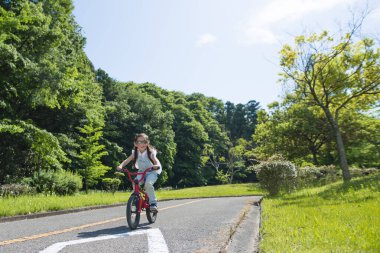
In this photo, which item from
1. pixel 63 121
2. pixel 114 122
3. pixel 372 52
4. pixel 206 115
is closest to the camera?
pixel 372 52

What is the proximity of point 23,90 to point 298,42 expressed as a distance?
17266 millimetres

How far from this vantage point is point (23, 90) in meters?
19.5

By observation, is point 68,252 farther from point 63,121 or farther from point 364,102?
point 63,121

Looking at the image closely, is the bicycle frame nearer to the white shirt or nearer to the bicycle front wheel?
the bicycle front wheel

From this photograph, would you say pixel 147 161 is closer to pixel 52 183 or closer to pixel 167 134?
pixel 52 183

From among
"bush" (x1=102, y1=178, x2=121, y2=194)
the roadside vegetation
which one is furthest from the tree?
"bush" (x1=102, y1=178, x2=121, y2=194)

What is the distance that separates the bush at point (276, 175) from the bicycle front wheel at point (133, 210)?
12.2 m

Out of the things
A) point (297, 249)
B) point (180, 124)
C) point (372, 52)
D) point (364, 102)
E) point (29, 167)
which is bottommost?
point (297, 249)

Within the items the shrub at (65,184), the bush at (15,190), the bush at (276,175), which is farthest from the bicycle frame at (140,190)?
the shrub at (65,184)

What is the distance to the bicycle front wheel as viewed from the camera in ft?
19.2

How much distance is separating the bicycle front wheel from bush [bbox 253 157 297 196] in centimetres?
1216

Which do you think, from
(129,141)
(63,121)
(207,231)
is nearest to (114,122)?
(129,141)

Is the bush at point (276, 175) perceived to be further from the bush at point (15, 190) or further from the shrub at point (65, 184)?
the bush at point (15, 190)

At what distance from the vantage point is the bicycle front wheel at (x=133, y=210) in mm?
5863
